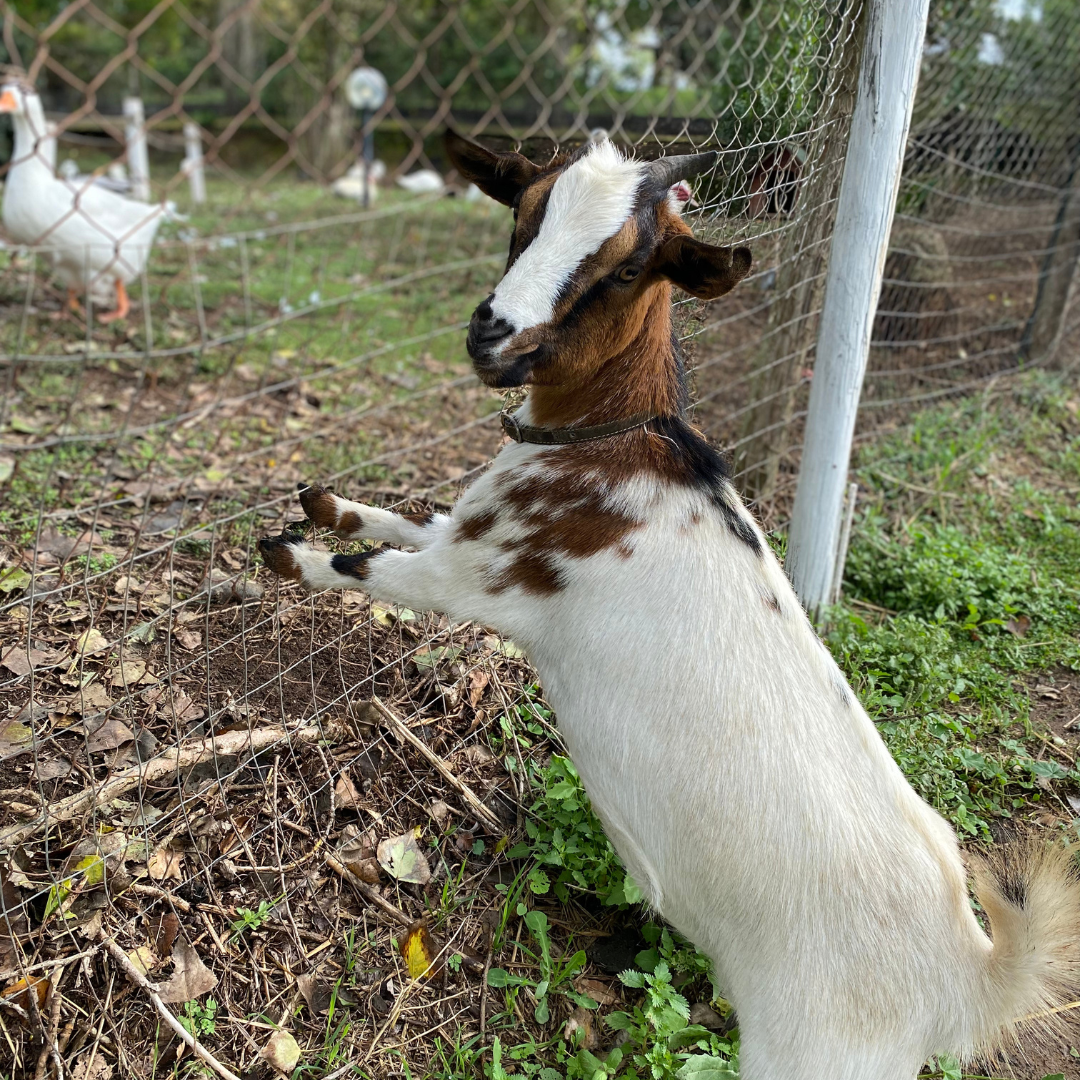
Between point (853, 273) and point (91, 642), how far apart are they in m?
2.54

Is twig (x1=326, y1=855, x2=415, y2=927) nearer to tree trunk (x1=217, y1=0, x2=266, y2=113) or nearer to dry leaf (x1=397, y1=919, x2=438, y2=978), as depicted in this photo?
dry leaf (x1=397, y1=919, x2=438, y2=978)

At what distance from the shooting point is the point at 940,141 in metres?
5.08

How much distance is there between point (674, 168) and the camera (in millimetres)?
2178

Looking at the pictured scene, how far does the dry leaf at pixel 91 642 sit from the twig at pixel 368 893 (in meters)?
0.87

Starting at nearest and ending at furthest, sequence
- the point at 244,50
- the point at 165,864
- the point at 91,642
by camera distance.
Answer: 1. the point at 165,864
2. the point at 91,642
3. the point at 244,50

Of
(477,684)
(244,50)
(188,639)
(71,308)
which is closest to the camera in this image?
(188,639)

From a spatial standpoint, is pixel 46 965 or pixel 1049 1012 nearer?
pixel 46 965

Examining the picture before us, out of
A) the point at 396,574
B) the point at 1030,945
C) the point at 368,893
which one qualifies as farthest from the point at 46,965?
the point at 1030,945

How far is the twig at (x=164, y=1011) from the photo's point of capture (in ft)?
6.44

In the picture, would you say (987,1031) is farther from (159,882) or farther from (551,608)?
(159,882)

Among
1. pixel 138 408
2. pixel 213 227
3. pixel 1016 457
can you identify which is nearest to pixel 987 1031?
pixel 1016 457

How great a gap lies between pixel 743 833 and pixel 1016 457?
3.74m

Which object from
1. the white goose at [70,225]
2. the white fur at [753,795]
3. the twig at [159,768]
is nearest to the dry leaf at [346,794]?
the twig at [159,768]

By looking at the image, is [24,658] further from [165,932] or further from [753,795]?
[753,795]
